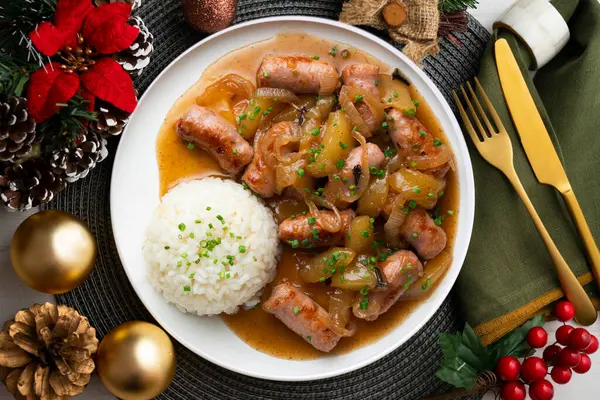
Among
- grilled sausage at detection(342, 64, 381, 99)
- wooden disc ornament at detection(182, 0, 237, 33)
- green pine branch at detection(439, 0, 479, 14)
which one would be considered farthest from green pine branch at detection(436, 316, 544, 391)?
wooden disc ornament at detection(182, 0, 237, 33)

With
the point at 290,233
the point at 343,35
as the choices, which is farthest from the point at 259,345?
the point at 343,35

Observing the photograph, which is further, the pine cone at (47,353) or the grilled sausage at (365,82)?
the grilled sausage at (365,82)

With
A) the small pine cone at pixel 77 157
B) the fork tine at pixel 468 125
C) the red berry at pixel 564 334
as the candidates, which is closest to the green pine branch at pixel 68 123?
the small pine cone at pixel 77 157

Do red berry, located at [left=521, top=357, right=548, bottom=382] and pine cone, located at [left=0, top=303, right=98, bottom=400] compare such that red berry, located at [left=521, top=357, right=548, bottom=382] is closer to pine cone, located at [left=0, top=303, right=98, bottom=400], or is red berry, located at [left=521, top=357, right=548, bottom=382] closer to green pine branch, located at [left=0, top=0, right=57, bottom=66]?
pine cone, located at [left=0, top=303, right=98, bottom=400]

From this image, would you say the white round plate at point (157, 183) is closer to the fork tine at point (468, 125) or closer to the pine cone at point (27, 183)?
the fork tine at point (468, 125)

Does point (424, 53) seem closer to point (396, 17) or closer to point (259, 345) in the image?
point (396, 17)

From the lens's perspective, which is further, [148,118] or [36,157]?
[148,118]

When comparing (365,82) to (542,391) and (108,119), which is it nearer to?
(108,119)
